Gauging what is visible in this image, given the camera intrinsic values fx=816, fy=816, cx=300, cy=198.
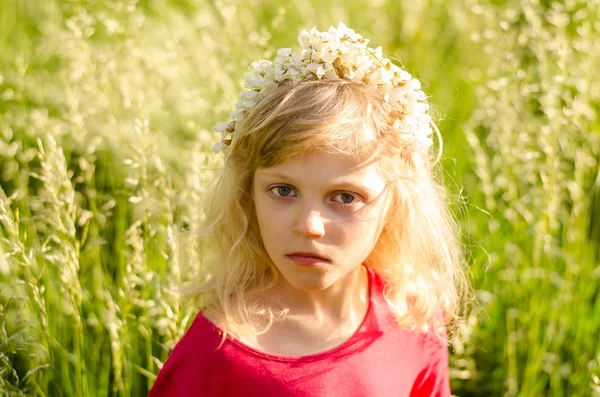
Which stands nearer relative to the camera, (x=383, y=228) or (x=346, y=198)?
(x=346, y=198)

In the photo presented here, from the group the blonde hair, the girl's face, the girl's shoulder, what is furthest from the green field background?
the girl's face

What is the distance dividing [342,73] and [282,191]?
0.33 meters

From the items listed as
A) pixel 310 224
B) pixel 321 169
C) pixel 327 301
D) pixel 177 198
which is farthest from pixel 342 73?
pixel 177 198

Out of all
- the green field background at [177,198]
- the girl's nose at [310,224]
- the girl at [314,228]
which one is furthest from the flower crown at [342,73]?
the green field background at [177,198]

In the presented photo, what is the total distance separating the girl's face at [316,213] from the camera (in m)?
1.84

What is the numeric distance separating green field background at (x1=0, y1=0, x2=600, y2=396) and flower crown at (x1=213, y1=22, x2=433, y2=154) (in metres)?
0.43

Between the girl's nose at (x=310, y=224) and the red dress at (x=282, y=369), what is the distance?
326 millimetres

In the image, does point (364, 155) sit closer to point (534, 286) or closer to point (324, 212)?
point (324, 212)

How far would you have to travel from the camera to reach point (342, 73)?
1973 mm

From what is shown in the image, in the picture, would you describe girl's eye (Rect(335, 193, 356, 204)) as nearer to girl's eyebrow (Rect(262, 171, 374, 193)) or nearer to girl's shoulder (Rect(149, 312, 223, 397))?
girl's eyebrow (Rect(262, 171, 374, 193))

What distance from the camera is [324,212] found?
1.86 m

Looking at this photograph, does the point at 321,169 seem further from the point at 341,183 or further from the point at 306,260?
the point at 306,260

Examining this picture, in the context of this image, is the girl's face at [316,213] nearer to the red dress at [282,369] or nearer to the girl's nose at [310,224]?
the girl's nose at [310,224]

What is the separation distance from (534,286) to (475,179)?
82 centimetres
